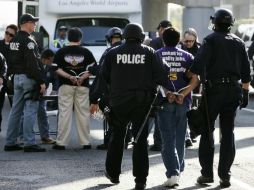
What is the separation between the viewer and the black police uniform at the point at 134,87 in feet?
29.5

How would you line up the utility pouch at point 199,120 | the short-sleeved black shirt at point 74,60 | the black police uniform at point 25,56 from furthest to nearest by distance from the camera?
the short-sleeved black shirt at point 74,60 → the black police uniform at point 25,56 → the utility pouch at point 199,120

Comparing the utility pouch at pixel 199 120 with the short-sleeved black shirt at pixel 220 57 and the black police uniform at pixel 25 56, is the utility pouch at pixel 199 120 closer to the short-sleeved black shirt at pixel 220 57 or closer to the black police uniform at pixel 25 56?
the short-sleeved black shirt at pixel 220 57

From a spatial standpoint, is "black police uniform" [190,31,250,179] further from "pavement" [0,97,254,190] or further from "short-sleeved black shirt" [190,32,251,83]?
"pavement" [0,97,254,190]

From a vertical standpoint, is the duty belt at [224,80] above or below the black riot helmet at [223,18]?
below

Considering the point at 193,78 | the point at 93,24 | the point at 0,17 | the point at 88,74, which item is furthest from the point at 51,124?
the point at 0,17

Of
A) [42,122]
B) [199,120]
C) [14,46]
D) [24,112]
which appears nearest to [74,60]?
[14,46]

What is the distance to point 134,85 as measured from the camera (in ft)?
29.5

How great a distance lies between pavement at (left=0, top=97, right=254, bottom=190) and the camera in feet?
30.6

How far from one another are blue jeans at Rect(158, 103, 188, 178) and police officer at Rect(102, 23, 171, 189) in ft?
0.88

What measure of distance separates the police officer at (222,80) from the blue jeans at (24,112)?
334cm

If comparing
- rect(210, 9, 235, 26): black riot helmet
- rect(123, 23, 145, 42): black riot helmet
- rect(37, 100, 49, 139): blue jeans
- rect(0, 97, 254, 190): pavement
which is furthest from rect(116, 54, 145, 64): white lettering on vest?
rect(37, 100, 49, 139): blue jeans

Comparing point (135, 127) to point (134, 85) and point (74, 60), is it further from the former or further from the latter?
point (74, 60)

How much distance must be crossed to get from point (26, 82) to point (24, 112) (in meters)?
0.49

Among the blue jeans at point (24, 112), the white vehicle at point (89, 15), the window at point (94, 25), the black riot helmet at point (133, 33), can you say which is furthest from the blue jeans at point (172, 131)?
the white vehicle at point (89, 15)
